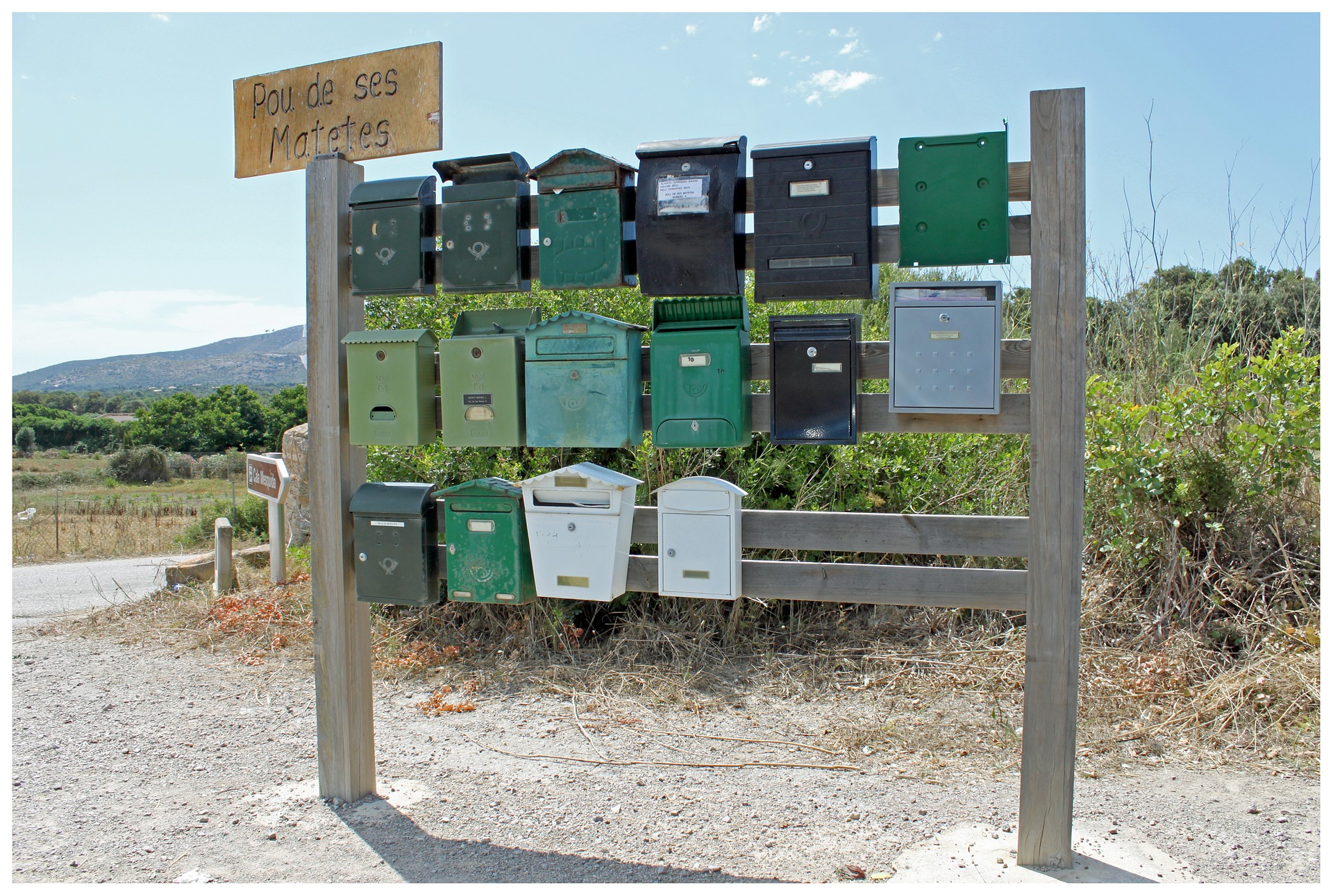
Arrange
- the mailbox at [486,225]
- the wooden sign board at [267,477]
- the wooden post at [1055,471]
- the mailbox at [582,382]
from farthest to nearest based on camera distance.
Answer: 1. the wooden sign board at [267,477]
2. the mailbox at [486,225]
3. the mailbox at [582,382]
4. the wooden post at [1055,471]

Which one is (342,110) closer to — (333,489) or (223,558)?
(333,489)

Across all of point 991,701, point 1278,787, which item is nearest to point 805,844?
point 991,701

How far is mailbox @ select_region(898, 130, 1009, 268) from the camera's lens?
2588 mm

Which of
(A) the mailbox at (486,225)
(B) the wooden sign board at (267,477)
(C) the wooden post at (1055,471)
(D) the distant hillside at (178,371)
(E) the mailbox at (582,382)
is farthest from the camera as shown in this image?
(D) the distant hillside at (178,371)

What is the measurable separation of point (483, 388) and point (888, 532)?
1430mm

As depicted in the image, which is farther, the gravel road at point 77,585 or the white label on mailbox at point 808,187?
the gravel road at point 77,585

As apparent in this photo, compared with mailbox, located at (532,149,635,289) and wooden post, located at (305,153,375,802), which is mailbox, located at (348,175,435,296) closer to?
wooden post, located at (305,153,375,802)

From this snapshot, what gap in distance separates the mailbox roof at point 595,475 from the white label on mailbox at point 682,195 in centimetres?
87

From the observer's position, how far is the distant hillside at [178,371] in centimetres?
3731

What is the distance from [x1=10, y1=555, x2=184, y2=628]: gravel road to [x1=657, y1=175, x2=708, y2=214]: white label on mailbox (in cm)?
576

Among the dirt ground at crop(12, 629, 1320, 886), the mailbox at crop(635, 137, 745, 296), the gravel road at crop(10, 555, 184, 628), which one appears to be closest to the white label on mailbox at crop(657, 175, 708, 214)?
the mailbox at crop(635, 137, 745, 296)

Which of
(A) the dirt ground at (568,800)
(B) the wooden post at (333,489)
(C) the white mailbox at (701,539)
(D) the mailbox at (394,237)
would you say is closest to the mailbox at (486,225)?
(D) the mailbox at (394,237)

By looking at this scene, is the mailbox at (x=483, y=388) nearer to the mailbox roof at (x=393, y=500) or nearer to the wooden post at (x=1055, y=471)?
the mailbox roof at (x=393, y=500)

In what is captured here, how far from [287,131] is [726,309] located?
77.7 inches
